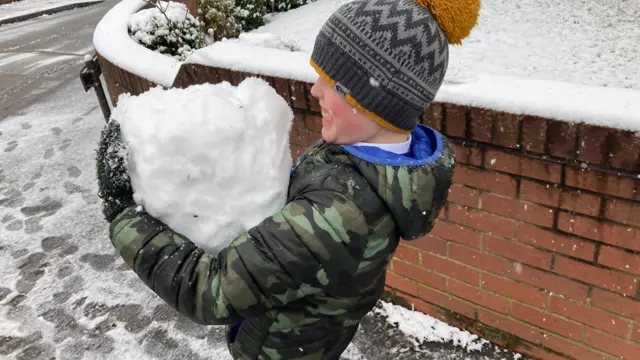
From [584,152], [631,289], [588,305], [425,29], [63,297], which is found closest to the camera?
[425,29]

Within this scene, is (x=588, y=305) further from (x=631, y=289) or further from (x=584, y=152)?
(x=584, y=152)

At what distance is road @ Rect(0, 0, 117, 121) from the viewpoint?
6634mm

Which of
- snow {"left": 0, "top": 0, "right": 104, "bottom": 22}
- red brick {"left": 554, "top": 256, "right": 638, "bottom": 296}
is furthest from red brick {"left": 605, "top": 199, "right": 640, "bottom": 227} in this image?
snow {"left": 0, "top": 0, "right": 104, "bottom": 22}

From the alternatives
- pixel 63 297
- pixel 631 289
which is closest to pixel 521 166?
pixel 631 289

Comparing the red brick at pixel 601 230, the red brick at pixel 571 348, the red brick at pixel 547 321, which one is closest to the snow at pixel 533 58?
the red brick at pixel 601 230

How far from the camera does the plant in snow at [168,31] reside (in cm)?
432

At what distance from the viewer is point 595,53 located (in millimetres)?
3701

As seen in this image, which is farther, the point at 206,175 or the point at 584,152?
the point at 584,152

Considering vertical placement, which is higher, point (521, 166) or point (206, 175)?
point (206, 175)

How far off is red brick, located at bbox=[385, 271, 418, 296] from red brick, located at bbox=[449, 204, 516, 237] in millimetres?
516

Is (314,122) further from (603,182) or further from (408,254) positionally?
(603,182)

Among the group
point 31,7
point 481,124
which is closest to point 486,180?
point 481,124

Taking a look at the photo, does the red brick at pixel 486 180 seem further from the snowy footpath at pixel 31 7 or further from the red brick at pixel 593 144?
the snowy footpath at pixel 31 7

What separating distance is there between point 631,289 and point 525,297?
421 mm
